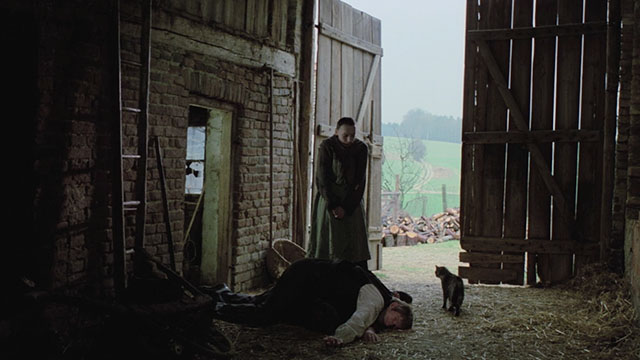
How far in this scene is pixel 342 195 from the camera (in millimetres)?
6441

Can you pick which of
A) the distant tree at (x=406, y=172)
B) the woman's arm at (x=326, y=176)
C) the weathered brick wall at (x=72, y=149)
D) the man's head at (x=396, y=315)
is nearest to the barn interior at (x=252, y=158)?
the weathered brick wall at (x=72, y=149)

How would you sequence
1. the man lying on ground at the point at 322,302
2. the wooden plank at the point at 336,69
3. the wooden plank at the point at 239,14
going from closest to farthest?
the man lying on ground at the point at 322,302, the wooden plank at the point at 239,14, the wooden plank at the point at 336,69

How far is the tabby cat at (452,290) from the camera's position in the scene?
602cm

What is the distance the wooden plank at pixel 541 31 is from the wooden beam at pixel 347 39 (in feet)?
5.78

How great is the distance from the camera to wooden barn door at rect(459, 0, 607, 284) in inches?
295

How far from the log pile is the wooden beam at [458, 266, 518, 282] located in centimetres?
488

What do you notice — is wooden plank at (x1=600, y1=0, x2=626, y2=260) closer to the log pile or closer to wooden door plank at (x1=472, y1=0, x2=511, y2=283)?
wooden door plank at (x1=472, y1=0, x2=511, y2=283)

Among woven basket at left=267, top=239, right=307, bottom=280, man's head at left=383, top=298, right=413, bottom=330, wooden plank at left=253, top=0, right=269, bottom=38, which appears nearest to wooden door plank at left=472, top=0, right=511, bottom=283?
woven basket at left=267, top=239, right=307, bottom=280

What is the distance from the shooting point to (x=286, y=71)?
7.87m

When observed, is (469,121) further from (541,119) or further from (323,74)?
(323,74)

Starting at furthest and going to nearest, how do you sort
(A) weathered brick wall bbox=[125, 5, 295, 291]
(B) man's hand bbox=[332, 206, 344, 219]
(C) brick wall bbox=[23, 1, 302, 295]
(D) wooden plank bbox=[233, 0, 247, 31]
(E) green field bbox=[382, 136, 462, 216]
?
(E) green field bbox=[382, 136, 462, 216] → (D) wooden plank bbox=[233, 0, 247, 31] → (B) man's hand bbox=[332, 206, 344, 219] → (A) weathered brick wall bbox=[125, 5, 295, 291] → (C) brick wall bbox=[23, 1, 302, 295]

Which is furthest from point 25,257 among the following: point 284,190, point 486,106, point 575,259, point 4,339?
point 575,259

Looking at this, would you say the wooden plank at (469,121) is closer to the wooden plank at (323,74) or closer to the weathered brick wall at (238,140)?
Answer: the wooden plank at (323,74)

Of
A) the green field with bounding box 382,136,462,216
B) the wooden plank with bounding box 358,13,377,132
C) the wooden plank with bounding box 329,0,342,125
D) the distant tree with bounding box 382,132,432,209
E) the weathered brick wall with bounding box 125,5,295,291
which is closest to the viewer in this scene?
the weathered brick wall with bounding box 125,5,295,291
